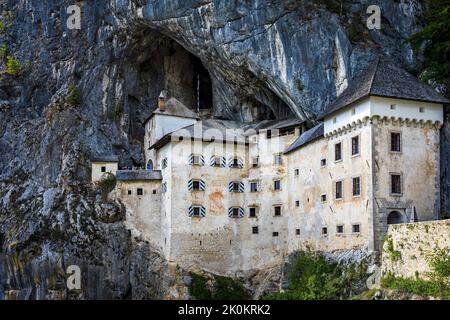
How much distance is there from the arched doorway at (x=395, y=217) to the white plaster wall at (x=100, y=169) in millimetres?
24674

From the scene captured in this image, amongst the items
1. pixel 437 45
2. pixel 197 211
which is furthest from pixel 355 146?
pixel 197 211

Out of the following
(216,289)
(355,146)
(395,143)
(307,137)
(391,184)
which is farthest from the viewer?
(216,289)

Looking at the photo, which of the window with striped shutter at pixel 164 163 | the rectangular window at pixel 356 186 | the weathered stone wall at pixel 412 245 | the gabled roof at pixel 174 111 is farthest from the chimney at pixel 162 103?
the weathered stone wall at pixel 412 245

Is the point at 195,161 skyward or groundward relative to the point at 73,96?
groundward

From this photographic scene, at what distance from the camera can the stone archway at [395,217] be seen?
37.1 m

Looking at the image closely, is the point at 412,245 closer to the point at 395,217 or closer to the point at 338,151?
the point at 395,217

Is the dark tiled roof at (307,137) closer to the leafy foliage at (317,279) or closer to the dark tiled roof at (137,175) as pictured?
the leafy foliage at (317,279)

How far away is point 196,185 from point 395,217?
1682cm

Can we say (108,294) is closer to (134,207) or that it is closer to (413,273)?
(134,207)

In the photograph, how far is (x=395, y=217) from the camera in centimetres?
3734

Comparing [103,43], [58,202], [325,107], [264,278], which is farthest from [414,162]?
[103,43]

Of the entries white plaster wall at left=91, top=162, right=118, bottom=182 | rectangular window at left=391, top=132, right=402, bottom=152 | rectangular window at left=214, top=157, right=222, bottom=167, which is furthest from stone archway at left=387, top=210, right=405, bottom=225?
white plaster wall at left=91, top=162, right=118, bottom=182

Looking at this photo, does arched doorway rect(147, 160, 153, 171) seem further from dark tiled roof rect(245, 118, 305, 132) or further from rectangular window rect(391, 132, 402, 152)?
rectangular window rect(391, 132, 402, 152)

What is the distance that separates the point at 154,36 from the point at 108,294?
24.7 m
